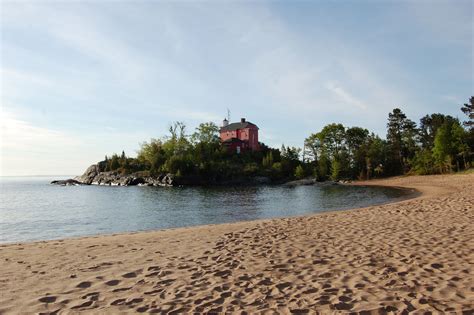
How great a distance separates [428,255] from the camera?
8.62 meters

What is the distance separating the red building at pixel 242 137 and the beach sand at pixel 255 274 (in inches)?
3386

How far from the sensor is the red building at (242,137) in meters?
98.3

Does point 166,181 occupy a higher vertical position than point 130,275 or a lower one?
higher

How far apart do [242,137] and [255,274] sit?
92996 mm

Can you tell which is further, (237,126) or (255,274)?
(237,126)

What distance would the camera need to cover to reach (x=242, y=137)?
100 m

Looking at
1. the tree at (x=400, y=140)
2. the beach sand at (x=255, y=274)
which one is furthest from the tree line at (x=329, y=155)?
the beach sand at (x=255, y=274)

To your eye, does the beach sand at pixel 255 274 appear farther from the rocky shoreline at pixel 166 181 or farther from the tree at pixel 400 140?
the tree at pixel 400 140

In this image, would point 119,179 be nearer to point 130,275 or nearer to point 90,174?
point 90,174

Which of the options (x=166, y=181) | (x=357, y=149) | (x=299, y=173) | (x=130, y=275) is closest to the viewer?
(x=130, y=275)

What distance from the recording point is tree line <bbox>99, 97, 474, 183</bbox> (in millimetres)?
64919

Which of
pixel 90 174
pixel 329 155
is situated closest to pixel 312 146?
pixel 329 155

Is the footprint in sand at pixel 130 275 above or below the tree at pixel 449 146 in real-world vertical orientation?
below

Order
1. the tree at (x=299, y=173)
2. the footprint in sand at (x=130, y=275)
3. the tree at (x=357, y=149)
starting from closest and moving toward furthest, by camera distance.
→ the footprint in sand at (x=130, y=275), the tree at (x=357, y=149), the tree at (x=299, y=173)
